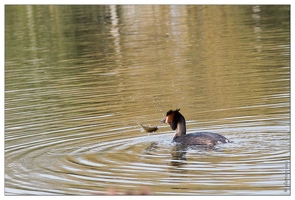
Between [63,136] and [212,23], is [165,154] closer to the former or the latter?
[63,136]

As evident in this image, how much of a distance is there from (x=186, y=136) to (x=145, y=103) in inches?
130

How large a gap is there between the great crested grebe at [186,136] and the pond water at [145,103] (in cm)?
15

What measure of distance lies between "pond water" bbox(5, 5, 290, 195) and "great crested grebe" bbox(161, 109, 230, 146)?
0.49 feet

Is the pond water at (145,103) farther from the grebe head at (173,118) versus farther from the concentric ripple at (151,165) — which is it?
the grebe head at (173,118)

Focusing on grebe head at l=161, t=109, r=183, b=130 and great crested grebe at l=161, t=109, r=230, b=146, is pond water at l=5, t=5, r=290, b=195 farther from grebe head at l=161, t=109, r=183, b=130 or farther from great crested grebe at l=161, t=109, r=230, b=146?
grebe head at l=161, t=109, r=183, b=130

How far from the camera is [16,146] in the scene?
523 inches

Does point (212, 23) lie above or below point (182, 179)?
above

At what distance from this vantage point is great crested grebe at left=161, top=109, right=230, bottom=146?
12.6 metres

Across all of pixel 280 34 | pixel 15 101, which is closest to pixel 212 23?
pixel 280 34

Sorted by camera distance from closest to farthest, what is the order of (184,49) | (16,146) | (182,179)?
(182,179)
(16,146)
(184,49)

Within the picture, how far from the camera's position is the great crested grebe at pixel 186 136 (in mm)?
12609

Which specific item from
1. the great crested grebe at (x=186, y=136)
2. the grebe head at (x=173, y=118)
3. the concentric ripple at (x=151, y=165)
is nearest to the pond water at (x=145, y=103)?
the concentric ripple at (x=151, y=165)

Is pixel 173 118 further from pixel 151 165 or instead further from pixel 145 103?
pixel 145 103
